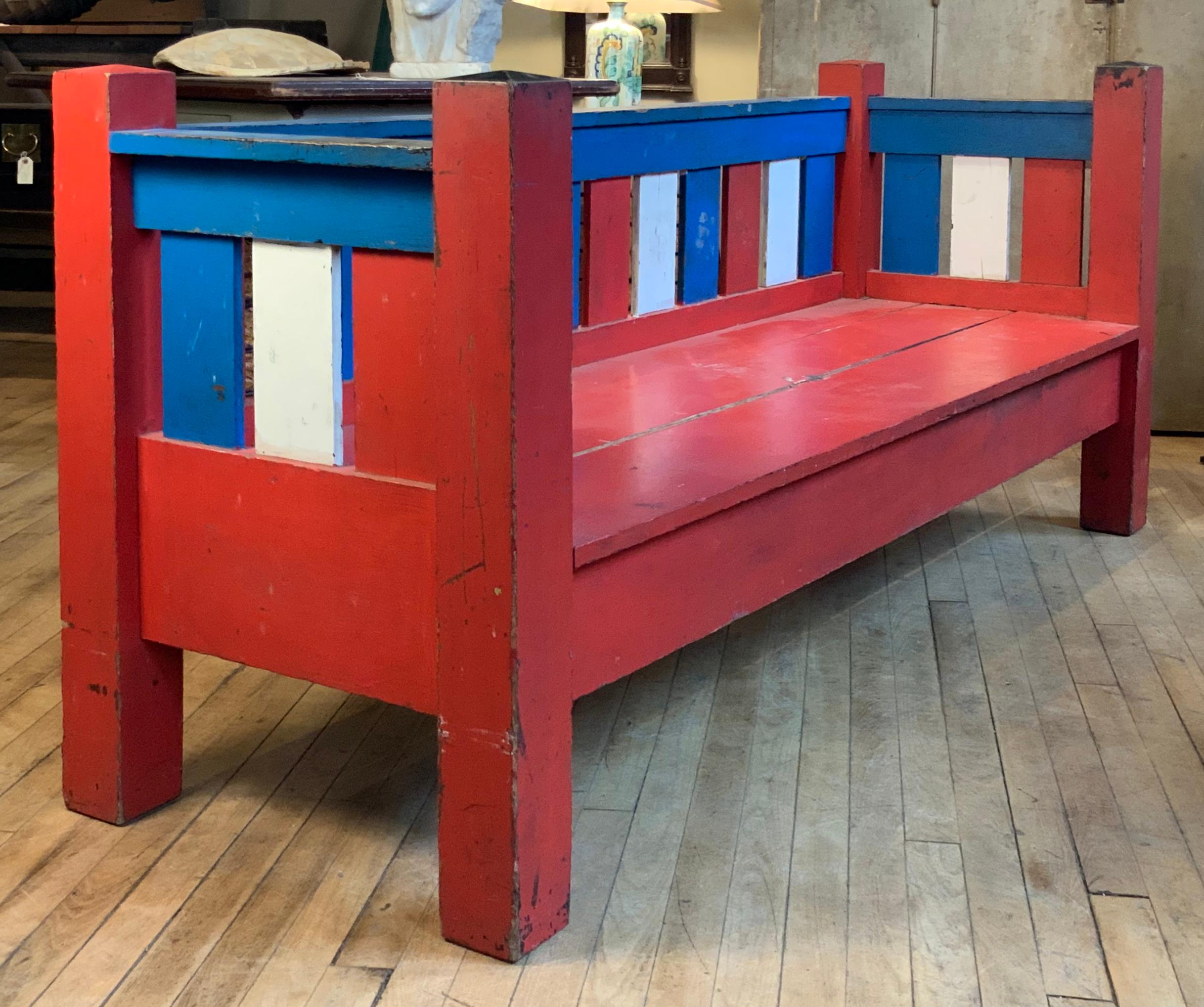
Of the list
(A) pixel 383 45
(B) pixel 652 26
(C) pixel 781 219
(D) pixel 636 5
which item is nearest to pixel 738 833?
(C) pixel 781 219

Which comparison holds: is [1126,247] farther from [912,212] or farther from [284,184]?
[284,184]

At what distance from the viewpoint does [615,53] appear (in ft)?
12.4

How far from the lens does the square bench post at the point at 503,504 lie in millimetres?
1581

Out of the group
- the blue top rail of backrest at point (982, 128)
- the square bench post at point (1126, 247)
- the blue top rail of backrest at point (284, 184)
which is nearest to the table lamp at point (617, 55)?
the blue top rail of backrest at point (982, 128)

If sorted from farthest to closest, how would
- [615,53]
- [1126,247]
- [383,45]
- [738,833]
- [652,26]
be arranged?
[383,45] < [652,26] < [615,53] < [1126,247] < [738,833]

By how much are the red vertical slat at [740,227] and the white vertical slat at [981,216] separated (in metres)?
0.50

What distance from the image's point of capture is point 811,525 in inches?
87.4

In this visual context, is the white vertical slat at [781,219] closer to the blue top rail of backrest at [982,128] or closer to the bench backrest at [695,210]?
the bench backrest at [695,210]

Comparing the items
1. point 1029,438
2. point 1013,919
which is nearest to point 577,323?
point 1029,438

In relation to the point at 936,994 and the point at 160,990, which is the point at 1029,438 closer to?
the point at 936,994

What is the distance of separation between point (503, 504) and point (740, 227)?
5.56 feet

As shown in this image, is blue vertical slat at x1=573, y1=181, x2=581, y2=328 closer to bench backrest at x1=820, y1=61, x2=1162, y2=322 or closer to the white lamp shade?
bench backrest at x1=820, y1=61, x2=1162, y2=322

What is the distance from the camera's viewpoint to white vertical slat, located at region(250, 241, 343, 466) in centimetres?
178

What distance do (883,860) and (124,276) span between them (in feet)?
3.77
